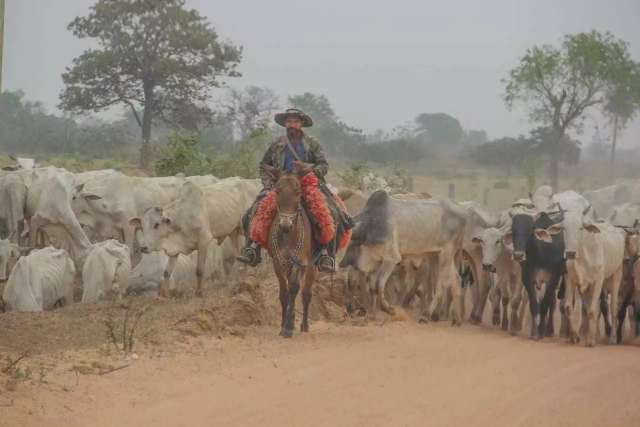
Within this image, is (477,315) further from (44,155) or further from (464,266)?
(44,155)

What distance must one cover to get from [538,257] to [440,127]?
53.2 meters

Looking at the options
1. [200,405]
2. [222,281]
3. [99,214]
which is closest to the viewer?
[200,405]

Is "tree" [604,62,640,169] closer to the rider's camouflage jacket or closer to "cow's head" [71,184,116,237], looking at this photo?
"cow's head" [71,184,116,237]

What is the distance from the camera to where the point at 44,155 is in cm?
3078

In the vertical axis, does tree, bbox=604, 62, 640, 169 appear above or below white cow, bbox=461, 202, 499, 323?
above

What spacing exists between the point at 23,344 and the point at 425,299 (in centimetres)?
622

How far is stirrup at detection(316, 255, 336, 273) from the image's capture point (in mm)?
9992

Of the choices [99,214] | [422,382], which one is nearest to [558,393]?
[422,382]

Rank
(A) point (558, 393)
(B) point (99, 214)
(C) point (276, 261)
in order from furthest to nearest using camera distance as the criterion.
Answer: (B) point (99, 214) < (C) point (276, 261) < (A) point (558, 393)

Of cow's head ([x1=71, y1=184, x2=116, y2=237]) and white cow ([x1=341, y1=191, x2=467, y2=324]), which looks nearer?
white cow ([x1=341, y1=191, x2=467, y2=324])

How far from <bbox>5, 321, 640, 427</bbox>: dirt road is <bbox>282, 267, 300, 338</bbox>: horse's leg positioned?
0.15m

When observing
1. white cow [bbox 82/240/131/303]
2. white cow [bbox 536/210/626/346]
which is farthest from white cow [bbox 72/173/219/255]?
white cow [bbox 536/210/626/346]

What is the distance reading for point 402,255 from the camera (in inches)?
492

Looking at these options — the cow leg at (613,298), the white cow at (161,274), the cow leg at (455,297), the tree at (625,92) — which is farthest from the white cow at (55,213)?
the tree at (625,92)
